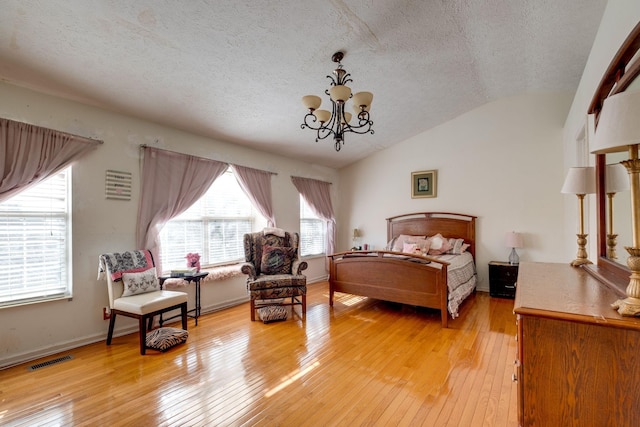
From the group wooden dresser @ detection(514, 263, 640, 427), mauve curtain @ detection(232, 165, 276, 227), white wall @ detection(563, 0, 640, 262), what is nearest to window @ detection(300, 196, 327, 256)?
mauve curtain @ detection(232, 165, 276, 227)

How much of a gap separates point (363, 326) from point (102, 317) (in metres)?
2.75

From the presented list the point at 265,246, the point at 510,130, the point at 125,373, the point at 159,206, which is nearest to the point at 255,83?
the point at 159,206

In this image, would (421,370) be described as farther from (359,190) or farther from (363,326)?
(359,190)

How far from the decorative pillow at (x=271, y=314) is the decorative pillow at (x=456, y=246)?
2929 millimetres

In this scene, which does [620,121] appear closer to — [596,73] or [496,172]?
[596,73]

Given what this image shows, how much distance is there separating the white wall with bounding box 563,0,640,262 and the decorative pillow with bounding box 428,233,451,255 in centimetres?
156

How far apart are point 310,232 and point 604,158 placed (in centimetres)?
460

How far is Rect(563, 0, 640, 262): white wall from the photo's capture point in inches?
69.4

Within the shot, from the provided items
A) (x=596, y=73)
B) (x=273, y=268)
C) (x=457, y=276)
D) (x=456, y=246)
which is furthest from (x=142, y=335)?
(x=596, y=73)

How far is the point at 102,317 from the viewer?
9.77 ft

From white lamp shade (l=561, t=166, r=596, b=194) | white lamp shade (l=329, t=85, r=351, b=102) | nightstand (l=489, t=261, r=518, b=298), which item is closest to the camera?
white lamp shade (l=561, t=166, r=596, b=194)

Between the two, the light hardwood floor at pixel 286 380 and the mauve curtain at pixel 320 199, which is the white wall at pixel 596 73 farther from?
the mauve curtain at pixel 320 199

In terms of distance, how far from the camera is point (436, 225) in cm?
518

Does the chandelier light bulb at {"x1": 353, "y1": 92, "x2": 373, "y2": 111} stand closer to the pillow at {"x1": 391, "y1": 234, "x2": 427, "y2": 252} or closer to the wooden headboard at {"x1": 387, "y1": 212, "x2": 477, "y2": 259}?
the pillow at {"x1": 391, "y1": 234, "x2": 427, "y2": 252}
